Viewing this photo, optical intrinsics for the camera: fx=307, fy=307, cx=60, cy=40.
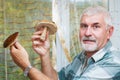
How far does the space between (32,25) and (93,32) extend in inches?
36.1

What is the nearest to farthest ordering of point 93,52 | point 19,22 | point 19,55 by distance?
point 19,55, point 93,52, point 19,22

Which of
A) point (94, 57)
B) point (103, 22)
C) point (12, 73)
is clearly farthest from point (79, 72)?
point (12, 73)

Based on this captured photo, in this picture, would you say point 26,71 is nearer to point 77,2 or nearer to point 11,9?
point 11,9

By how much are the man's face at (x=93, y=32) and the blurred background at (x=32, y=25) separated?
0.85 meters

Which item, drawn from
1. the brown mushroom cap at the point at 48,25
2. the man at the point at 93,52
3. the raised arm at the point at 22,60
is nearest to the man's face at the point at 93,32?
the man at the point at 93,52

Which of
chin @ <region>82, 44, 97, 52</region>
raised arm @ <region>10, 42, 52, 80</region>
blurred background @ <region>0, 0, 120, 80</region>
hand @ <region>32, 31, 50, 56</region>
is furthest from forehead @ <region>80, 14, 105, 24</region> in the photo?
blurred background @ <region>0, 0, 120, 80</region>

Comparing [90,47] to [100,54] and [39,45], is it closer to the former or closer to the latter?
[100,54]

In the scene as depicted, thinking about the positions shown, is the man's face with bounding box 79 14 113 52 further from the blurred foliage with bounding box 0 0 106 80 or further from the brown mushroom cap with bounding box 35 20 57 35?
the blurred foliage with bounding box 0 0 106 80

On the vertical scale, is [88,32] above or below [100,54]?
above

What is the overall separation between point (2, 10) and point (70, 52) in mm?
692

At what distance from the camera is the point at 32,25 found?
251cm

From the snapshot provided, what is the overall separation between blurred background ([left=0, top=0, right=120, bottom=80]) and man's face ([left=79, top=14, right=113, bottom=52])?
→ 85 centimetres

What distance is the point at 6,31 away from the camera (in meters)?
2.43

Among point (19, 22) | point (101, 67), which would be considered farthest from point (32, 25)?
point (101, 67)
